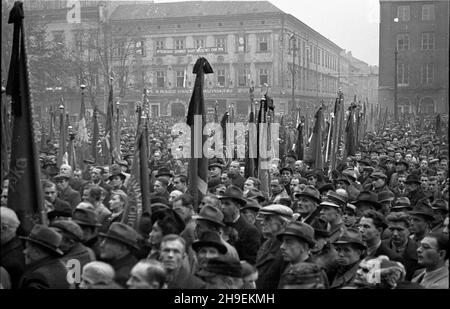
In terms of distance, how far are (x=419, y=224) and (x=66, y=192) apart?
5077mm

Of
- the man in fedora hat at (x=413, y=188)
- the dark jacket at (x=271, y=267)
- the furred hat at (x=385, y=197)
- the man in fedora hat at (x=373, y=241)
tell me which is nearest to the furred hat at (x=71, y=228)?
the dark jacket at (x=271, y=267)

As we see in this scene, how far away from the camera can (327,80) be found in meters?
84.1

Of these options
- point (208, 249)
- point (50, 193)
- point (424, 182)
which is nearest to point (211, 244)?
point (208, 249)

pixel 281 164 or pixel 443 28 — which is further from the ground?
pixel 443 28

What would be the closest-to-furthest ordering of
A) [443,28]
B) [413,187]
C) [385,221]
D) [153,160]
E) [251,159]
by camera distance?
[385,221]
[413,187]
[251,159]
[153,160]
[443,28]

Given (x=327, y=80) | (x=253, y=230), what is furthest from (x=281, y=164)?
(x=327, y=80)

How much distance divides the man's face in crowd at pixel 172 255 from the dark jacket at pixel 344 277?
157cm

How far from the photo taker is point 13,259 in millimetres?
5484

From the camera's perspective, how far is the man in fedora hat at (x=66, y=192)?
376 inches

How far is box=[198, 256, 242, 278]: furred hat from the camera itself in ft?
15.7

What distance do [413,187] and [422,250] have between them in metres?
5.62

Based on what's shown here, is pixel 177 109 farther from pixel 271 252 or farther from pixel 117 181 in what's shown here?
pixel 271 252
